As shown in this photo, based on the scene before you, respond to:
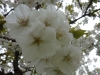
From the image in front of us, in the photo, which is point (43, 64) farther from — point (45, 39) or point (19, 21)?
point (19, 21)

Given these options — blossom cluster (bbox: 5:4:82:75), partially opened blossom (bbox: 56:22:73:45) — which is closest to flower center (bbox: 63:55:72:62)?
blossom cluster (bbox: 5:4:82:75)

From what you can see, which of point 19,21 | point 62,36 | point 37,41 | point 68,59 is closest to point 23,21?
point 19,21

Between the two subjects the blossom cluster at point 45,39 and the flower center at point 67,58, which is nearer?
the blossom cluster at point 45,39

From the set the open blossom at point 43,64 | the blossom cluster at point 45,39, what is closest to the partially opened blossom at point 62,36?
the blossom cluster at point 45,39

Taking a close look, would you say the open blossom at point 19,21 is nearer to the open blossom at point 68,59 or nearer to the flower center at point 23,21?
the flower center at point 23,21

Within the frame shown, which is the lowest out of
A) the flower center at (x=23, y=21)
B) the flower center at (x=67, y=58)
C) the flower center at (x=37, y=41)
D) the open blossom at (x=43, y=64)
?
the open blossom at (x=43, y=64)
